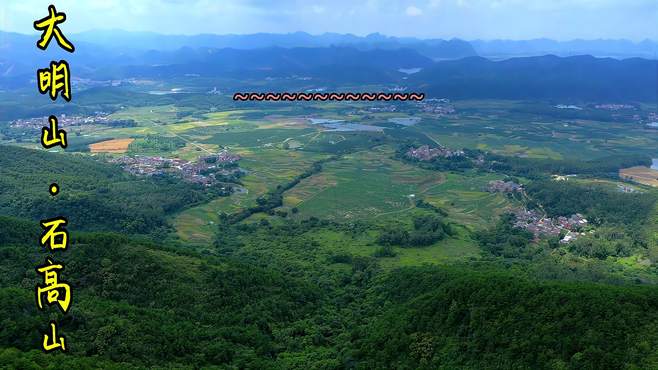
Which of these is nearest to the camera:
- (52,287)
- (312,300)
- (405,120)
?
(52,287)

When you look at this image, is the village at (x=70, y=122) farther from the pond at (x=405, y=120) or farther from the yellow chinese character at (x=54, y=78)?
the yellow chinese character at (x=54, y=78)

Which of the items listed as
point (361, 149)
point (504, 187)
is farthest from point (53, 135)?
point (361, 149)

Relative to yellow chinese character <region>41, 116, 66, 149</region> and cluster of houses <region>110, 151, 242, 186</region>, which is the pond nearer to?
cluster of houses <region>110, 151, 242, 186</region>

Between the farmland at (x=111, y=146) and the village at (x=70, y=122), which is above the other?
the village at (x=70, y=122)

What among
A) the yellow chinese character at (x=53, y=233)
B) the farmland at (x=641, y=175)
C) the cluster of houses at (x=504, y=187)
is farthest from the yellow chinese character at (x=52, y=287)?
the farmland at (x=641, y=175)

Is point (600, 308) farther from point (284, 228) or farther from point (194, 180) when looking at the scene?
point (194, 180)

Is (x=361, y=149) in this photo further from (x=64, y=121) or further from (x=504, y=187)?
(x=64, y=121)
